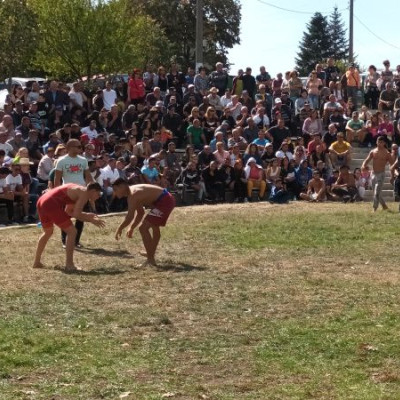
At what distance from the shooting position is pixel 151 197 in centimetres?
1541

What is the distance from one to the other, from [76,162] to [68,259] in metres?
2.69

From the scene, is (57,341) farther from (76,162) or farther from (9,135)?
(9,135)

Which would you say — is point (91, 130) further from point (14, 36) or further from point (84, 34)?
point (84, 34)

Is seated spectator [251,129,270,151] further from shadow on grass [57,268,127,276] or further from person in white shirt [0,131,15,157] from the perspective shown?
shadow on grass [57,268,127,276]

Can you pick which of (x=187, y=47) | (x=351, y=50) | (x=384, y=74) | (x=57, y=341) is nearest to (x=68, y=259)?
(x=57, y=341)

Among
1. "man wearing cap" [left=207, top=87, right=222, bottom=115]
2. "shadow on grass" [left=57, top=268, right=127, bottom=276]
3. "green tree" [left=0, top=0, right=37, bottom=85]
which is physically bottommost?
"shadow on grass" [left=57, top=268, right=127, bottom=276]

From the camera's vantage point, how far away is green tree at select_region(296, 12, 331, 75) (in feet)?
289

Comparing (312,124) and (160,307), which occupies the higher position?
(312,124)

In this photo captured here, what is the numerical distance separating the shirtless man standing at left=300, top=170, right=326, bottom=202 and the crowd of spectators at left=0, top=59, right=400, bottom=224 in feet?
0.09

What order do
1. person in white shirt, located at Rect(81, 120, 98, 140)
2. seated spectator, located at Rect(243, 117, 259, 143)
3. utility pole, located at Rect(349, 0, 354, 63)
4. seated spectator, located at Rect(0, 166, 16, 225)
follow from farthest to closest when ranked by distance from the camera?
utility pole, located at Rect(349, 0, 354, 63) → seated spectator, located at Rect(243, 117, 259, 143) → person in white shirt, located at Rect(81, 120, 98, 140) → seated spectator, located at Rect(0, 166, 16, 225)

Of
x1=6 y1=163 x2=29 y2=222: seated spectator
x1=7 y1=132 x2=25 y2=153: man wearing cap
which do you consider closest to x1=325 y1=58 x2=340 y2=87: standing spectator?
x1=7 y1=132 x2=25 y2=153: man wearing cap

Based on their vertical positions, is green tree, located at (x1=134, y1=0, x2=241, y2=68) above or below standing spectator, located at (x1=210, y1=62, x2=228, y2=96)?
above

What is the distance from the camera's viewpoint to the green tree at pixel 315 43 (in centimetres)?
8819

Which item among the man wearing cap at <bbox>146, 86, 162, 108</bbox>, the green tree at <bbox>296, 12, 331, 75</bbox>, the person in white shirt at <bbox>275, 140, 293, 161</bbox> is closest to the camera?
the person in white shirt at <bbox>275, 140, 293, 161</bbox>
